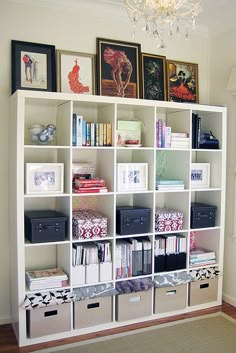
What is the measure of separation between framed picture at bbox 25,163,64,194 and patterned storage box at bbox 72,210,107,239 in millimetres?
288

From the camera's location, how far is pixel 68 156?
295 cm

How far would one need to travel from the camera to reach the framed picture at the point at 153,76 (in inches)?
140

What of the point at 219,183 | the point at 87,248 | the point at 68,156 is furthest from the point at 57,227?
the point at 219,183

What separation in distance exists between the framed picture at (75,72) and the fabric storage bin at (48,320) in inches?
69.1

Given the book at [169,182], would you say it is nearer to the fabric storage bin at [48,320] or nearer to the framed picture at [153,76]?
the framed picture at [153,76]

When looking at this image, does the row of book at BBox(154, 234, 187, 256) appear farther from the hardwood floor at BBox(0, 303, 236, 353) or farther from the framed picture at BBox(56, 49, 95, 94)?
the framed picture at BBox(56, 49, 95, 94)

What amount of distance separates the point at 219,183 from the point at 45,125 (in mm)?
1669

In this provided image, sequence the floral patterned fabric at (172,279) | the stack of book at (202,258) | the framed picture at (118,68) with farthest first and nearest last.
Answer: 1. the stack of book at (202,258)
2. the framed picture at (118,68)
3. the floral patterned fabric at (172,279)

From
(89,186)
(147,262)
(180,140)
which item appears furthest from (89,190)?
(180,140)

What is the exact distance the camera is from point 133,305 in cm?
320

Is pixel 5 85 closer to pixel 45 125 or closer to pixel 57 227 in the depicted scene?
pixel 45 125

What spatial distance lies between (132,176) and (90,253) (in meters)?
0.72

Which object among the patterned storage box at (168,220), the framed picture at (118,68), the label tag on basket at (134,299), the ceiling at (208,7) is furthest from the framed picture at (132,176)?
the ceiling at (208,7)

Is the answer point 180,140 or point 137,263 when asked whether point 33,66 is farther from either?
point 137,263
